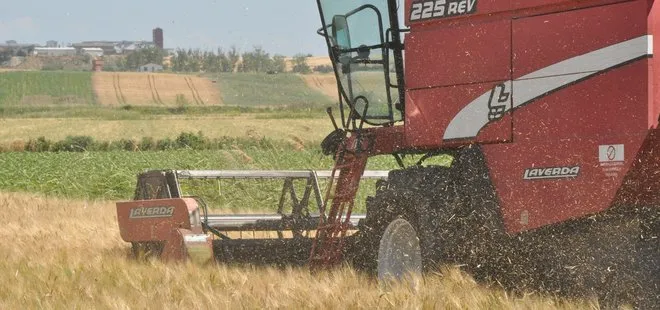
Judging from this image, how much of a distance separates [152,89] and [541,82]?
62.4 metres

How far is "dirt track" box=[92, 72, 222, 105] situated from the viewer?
63.6 metres

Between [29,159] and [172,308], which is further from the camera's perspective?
[29,159]

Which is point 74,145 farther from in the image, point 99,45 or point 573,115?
point 99,45

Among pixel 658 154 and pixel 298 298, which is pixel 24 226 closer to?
pixel 298 298

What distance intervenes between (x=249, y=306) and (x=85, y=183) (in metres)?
15.4

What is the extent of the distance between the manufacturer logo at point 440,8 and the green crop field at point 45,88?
2311 inches

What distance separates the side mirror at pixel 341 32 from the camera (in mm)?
7520

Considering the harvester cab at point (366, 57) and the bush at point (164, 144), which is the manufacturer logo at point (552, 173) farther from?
the bush at point (164, 144)

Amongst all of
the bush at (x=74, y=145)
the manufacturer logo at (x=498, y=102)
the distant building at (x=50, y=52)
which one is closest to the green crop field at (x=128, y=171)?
the bush at (x=74, y=145)

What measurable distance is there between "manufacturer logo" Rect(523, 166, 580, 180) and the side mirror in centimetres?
191

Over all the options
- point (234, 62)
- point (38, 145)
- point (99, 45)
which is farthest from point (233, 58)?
point (99, 45)

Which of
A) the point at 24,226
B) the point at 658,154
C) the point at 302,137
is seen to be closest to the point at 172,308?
the point at 658,154

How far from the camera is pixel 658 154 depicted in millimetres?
5516

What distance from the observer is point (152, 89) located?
67.3 m
